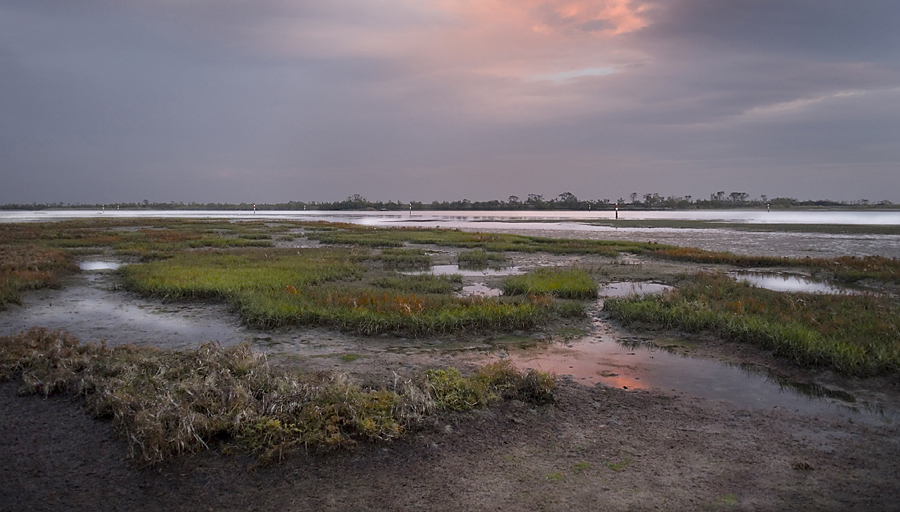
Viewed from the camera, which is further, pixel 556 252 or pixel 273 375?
pixel 556 252

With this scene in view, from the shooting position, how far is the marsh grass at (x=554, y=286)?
13523mm

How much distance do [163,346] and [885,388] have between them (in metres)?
10.8

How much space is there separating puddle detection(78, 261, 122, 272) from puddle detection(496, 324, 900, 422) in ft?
56.8

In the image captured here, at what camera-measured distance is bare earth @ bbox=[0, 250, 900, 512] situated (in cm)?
420

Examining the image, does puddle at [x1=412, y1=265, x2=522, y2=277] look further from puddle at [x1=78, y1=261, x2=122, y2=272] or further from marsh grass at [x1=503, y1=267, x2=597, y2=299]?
puddle at [x1=78, y1=261, x2=122, y2=272]

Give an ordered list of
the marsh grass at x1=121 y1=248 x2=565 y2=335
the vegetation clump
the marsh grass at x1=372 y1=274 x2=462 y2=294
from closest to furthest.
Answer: the marsh grass at x1=121 y1=248 x2=565 y2=335, the vegetation clump, the marsh grass at x1=372 y1=274 x2=462 y2=294

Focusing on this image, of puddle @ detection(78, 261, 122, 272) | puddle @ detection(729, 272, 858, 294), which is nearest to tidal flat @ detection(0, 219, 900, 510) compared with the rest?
puddle @ detection(729, 272, 858, 294)

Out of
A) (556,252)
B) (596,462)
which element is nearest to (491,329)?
(596,462)

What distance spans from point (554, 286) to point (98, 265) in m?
17.6

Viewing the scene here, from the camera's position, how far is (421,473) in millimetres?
4699

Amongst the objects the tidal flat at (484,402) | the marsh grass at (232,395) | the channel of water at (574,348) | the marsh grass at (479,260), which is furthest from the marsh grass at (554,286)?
the marsh grass at (232,395)

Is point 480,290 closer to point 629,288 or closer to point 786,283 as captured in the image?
point 629,288

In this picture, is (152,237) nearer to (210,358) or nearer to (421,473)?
(210,358)

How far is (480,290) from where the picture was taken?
48.2ft
